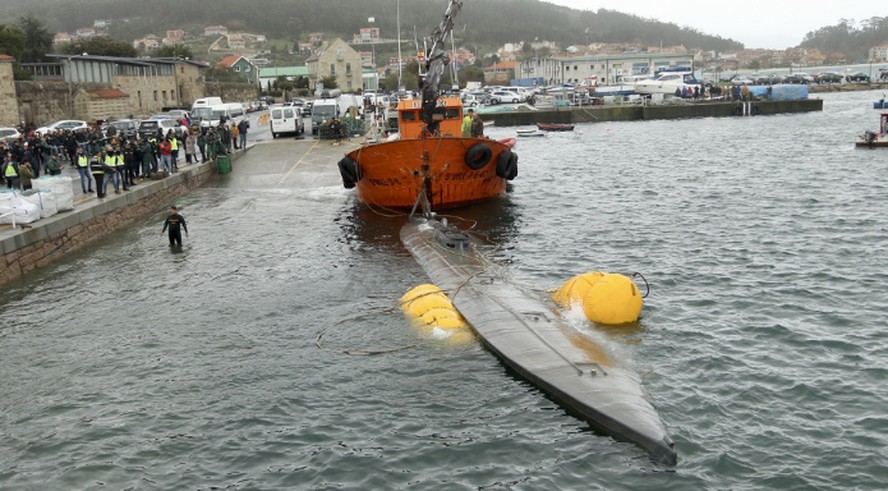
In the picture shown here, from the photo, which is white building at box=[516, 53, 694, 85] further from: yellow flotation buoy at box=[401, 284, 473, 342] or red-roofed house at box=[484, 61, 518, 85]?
yellow flotation buoy at box=[401, 284, 473, 342]

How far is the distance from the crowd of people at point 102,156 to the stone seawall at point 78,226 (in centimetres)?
63

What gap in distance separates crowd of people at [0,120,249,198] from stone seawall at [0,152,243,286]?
0.63 metres

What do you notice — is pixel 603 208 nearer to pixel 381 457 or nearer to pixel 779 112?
pixel 381 457

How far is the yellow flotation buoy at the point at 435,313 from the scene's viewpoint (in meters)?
15.9

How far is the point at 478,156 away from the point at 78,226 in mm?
12722

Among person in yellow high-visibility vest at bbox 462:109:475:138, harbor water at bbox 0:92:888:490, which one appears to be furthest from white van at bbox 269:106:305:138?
harbor water at bbox 0:92:888:490

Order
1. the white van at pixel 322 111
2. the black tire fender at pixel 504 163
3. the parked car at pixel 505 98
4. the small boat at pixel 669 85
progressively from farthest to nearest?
the small boat at pixel 669 85 → the parked car at pixel 505 98 → the white van at pixel 322 111 → the black tire fender at pixel 504 163

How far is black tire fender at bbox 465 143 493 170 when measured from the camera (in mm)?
27984

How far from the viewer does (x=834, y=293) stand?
1875cm

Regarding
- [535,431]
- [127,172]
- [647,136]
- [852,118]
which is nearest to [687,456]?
[535,431]

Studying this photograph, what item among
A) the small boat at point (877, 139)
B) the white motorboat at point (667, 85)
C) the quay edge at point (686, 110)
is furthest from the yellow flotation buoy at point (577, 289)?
the white motorboat at point (667, 85)

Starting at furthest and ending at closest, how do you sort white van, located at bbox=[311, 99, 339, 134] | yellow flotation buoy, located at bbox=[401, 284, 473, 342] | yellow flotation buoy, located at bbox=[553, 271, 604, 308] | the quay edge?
the quay edge, white van, located at bbox=[311, 99, 339, 134], yellow flotation buoy, located at bbox=[553, 271, 604, 308], yellow flotation buoy, located at bbox=[401, 284, 473, 342]

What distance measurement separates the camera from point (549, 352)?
45.9 feet

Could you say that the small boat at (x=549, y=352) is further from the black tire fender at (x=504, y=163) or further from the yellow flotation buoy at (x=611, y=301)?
the black tire fender at (x=504, y=163)
